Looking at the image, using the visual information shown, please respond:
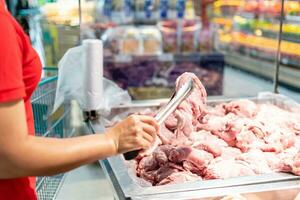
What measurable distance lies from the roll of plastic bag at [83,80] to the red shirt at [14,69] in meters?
0.77

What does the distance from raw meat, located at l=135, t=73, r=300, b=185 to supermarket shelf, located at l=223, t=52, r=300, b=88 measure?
2711 millimetres

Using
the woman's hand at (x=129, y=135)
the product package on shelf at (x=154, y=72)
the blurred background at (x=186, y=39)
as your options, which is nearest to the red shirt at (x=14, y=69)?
the woman's hand at (x=129, y=135)

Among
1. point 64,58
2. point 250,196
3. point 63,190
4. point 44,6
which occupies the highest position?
point 44,6

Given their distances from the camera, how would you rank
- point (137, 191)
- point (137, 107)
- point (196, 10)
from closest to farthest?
point (137, 191), point (137, 107), point (196, 10)

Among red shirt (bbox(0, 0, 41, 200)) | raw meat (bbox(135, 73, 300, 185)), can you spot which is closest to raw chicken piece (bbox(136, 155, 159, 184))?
raw meat (bbox(135, 73, 300, 185))

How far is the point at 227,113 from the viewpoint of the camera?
6.14 feet

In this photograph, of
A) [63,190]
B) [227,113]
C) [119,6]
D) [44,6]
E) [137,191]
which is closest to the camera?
[137,191]

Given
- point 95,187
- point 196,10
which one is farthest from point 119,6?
point 95,187

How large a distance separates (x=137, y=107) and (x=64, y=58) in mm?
411

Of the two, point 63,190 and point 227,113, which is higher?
point 227,113

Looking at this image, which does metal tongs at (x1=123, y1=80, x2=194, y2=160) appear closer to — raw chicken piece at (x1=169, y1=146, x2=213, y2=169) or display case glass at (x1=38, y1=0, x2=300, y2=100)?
raw chicken piece at (x1=169, y1=146, x2=213, y2=169)

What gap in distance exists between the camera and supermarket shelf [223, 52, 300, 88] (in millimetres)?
4543

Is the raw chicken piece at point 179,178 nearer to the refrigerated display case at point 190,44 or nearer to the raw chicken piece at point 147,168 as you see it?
the raw chicken piece at point 147,168

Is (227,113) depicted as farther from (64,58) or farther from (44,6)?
(44,6)
